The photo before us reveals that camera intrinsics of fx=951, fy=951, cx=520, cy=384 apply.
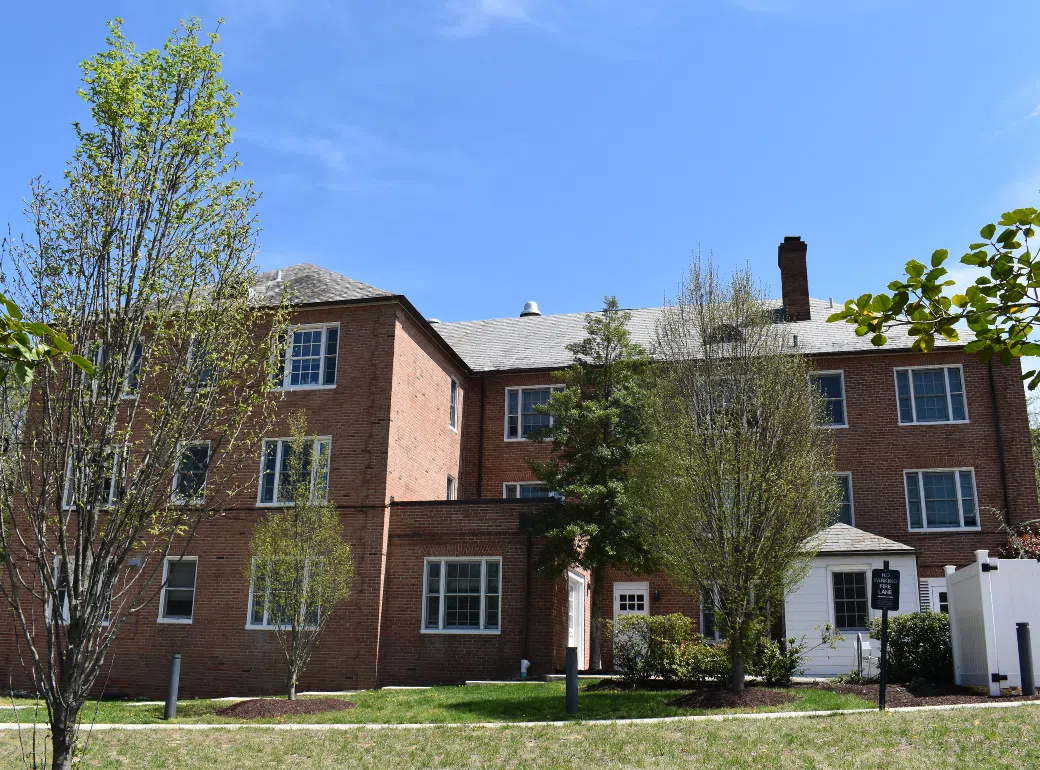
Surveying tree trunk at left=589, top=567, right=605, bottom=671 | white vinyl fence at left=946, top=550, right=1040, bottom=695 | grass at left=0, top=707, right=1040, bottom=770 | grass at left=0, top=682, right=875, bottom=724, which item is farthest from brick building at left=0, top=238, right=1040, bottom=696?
grass at left=0, top=707, right=1040, bottom=770

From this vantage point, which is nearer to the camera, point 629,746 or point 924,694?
point 629,746

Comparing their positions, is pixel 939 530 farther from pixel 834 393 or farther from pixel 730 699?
pixel 730 699

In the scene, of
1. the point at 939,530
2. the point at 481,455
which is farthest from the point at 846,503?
the point at 481,455

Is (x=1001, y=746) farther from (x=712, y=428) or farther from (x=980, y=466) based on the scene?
(x=980, y=466)

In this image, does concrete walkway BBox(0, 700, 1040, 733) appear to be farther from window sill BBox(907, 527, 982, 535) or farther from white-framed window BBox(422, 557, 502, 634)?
window sill BBox(907, 527, 982, 535)

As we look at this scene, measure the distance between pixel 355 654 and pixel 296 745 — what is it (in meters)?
8.35

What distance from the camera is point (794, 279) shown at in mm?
28266

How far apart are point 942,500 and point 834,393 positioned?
381 centimetres

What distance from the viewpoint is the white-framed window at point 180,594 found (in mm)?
21797

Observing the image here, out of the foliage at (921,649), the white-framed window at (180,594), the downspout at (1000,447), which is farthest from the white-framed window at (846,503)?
the white-framed window at (180,594)

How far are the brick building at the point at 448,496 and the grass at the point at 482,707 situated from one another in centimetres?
297

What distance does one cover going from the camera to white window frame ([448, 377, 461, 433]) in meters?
26.3

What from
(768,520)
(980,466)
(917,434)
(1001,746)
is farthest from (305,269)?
(1001,746)

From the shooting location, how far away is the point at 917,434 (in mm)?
24781
